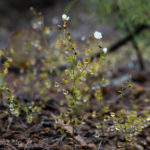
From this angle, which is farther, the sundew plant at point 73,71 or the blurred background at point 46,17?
the blurred background at point 46,17

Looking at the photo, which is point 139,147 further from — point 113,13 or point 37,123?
point 113,13

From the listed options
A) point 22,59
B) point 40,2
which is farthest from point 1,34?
point 22,59

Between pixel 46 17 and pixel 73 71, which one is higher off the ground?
pixel 46 17

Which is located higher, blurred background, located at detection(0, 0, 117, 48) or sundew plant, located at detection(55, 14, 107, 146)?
blurred background, located at detection(0, 0, 117, 48)

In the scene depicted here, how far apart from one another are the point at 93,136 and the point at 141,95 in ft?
4.96

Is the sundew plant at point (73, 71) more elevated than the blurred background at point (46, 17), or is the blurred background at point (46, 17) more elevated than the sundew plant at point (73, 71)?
the blurred background at point (46, 17)

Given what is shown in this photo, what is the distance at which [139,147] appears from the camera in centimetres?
192

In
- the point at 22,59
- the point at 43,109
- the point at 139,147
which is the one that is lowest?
the point at 139,147

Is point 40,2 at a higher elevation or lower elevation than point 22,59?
higher

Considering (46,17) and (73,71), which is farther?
(46,17)

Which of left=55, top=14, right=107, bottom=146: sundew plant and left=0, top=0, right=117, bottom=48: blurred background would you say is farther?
left=0, top=0, right=117, bottom=48: blurred background

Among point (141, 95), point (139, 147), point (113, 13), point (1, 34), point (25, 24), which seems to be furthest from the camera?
point (25, 24)

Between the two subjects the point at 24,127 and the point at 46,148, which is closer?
the point at 46,148

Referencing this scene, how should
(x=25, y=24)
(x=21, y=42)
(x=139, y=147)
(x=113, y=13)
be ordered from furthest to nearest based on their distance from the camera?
(x=25, y=24)
(x=113, y=13)
(x=21, y=42)
(x=139, y=147)
